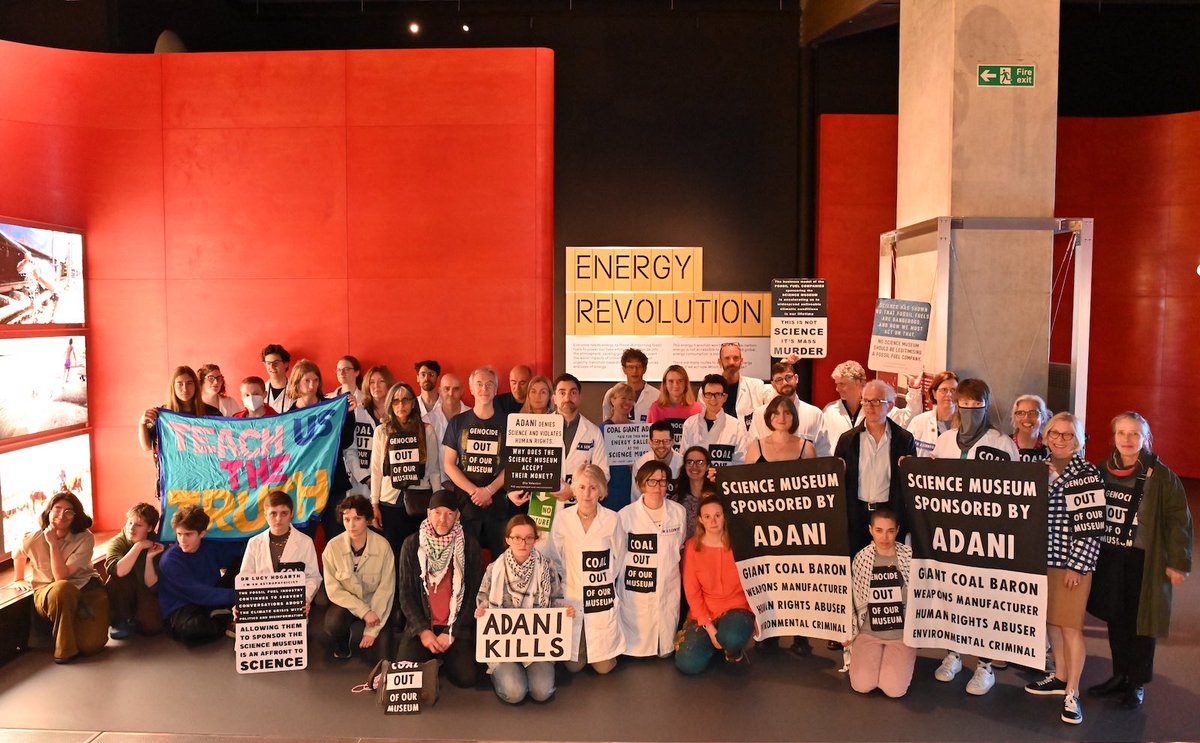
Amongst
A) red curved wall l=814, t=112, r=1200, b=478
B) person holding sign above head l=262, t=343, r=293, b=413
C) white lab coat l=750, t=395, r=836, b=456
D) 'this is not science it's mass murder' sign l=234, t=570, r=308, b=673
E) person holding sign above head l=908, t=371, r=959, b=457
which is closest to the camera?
'this is not science it's mass murder' sign l=234, t=570, r=308, b=673

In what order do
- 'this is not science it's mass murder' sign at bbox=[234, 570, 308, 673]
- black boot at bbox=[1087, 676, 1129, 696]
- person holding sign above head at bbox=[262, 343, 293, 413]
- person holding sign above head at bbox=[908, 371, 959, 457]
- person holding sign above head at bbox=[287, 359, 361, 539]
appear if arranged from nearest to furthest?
1. black boot at bbox=[1087, 676, 1129, 696]
2. 'this is not science it's mass murder' sign at bbox=[234, 570, 308, 673]
3. person holding sign above head at bbox=[908, 371, 959, 457]
4. person holding sign above head at bbox=[287, 359, 361, 539]
5. person holding sign above head at bbox=[262, 343, 293, 413]

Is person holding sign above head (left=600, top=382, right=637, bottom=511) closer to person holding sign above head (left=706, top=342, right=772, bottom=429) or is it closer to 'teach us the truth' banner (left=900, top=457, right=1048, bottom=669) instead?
person holding sign above head (left=706, top=342, right=772, bottom=429)

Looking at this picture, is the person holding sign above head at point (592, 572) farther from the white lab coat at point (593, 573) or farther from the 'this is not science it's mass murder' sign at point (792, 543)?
the 'this is not science it's mass murder' sign at point (792, 543)

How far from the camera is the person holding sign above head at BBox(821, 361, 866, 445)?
588 cm

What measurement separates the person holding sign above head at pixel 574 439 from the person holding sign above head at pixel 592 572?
512mm

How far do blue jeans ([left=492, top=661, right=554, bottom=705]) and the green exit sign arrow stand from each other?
17.9 ft

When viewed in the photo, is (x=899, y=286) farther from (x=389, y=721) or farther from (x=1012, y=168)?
(x=389, y=721)

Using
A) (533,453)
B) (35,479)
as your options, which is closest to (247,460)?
(533,453)

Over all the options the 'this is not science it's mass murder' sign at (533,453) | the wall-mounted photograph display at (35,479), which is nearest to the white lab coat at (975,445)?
the 'this is not science it's mass murder' sign at (533,453)

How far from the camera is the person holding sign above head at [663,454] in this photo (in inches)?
207

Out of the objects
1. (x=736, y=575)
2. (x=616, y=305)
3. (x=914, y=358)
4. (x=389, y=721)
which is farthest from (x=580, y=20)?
(x=389, y=721)

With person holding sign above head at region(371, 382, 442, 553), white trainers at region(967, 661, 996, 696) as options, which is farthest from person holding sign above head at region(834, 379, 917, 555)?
person holding sign above head at region(371, 382, 442, 553)

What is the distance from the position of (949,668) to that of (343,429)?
170 inches

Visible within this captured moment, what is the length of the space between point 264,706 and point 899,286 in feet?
19.5
